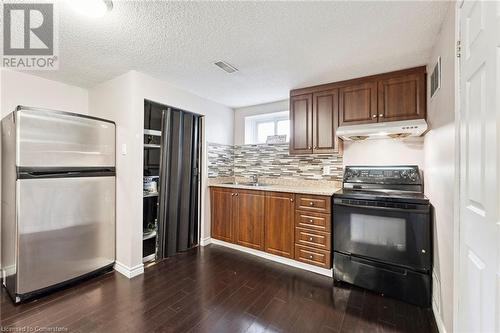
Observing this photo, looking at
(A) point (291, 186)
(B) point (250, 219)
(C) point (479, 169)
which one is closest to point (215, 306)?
(B) point (250, 219)

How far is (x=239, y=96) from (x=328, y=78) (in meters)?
1.32

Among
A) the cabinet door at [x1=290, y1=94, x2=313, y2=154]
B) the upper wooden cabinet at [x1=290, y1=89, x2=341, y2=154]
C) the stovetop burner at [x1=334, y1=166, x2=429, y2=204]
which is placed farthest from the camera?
the cabinet door at [x1=290, y1=94, x2=313, y2=154]

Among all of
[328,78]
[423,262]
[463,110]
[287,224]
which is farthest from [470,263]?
[328,78]

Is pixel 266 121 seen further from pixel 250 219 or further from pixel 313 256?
pixel 313 256

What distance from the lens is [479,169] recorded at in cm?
101

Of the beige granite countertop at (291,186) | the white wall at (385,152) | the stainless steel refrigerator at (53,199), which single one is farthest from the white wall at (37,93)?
the white wall at (385,152)

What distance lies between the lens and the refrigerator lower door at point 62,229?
1939mm

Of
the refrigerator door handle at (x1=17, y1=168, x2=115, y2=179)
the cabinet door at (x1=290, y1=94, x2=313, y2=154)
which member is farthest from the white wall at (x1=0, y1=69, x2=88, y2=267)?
the cabinet door at (x1=290, y1=94, x2=313, y2=154)

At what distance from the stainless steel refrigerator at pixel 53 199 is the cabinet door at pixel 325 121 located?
259 centimetres

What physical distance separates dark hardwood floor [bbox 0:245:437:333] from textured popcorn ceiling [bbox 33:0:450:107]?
2335 millimetres

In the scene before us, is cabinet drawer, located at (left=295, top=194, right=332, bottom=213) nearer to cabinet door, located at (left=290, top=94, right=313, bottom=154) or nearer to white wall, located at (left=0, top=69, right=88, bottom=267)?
cabinet door, located at (left=290, top=94, right=313, bottom=154)

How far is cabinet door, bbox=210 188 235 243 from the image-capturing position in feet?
10.7

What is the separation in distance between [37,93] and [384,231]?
13.8ft

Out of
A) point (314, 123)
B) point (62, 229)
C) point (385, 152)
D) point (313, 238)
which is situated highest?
point (314, 123)
